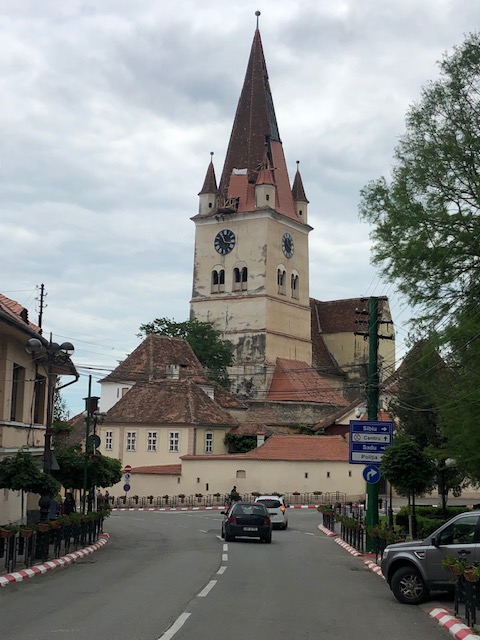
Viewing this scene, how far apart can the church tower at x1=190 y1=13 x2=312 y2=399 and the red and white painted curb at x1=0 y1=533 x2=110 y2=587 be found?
210 ft

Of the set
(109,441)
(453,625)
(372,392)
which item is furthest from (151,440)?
(453,625)

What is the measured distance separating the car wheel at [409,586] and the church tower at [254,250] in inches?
2910

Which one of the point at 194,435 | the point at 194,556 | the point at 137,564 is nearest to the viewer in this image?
the point at 137,564

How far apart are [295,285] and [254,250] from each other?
7.38 meters

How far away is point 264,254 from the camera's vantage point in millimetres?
93562

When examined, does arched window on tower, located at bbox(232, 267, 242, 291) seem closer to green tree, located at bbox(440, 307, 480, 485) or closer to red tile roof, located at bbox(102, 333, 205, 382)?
red tile roof, located at bbox(102, 333, 205, 382)

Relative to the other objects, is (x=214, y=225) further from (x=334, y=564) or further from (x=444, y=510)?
(x=334, y=564)

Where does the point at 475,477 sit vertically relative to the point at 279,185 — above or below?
below

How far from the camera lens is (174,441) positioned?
219ft

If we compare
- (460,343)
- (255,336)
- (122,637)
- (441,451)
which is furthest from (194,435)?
(122,637)

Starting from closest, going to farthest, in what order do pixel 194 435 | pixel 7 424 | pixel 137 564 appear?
pixel 137 564 → pixel 7 424 → pixel 194 435

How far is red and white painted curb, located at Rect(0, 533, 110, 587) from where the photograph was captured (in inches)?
670

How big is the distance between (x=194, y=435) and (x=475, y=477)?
40753 millimetres

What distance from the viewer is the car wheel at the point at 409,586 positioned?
1487 centimetres
